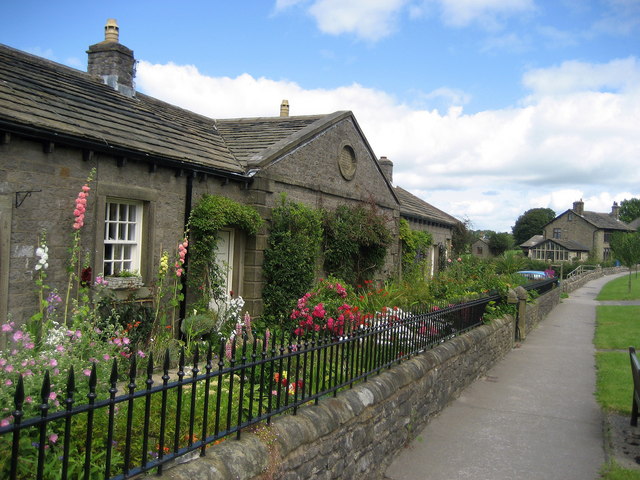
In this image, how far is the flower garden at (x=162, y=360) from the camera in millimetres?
3217

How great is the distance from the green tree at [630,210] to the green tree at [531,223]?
2199 centimetres

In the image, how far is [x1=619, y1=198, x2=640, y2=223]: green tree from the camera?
361 feet

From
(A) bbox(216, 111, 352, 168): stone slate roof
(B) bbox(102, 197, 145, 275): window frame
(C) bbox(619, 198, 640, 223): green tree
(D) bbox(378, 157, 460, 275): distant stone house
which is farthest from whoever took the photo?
(C) bbox(619, 198, 640, 223): green tree

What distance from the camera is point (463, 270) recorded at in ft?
68.6

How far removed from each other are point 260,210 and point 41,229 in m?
4.70

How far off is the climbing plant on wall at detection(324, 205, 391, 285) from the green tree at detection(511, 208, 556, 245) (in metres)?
88.3

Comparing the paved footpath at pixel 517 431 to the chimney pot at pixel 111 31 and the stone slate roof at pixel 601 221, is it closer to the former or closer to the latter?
the chimney pot at pixel 111 31

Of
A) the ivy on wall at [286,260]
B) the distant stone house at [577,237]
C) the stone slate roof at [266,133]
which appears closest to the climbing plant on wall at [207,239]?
the ivy on wall at [286,260]

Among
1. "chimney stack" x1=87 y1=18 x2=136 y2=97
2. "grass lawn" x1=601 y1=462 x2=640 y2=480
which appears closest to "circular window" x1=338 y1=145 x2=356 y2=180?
"chimney stack" x1=87 y1=18 x2=136 y2=97

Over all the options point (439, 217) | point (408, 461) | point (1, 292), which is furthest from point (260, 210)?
point (439, 217)

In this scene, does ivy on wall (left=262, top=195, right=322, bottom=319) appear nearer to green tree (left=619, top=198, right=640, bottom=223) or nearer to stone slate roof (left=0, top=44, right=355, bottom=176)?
stone slate roof (left=0, top=44, right=355, bottom=176)

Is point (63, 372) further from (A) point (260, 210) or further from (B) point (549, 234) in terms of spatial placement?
(B) point (549, 234)

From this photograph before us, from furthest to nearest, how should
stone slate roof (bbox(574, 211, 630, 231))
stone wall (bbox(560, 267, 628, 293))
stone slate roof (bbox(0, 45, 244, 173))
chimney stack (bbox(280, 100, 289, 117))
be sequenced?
stone slate roof (bbox(574, 211, 630, 231)) → stone wall (bbox(560, 267, 628, 293)) → chimney stack (bbox(280, 100, 289, 117)) → stone slate roof (bbox(0, 45, 244, 173))

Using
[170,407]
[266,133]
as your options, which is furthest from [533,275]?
[170,407]
